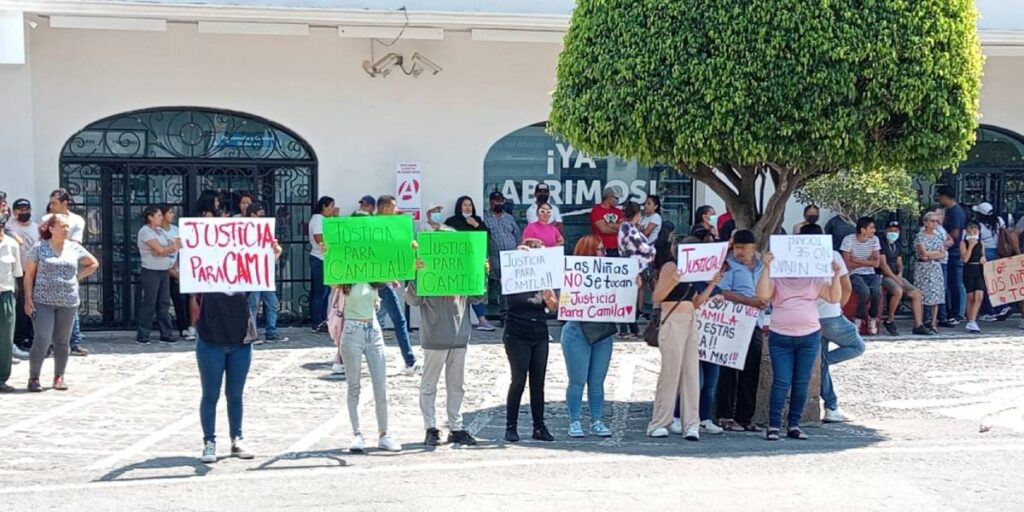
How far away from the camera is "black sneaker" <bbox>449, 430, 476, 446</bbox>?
999 cm

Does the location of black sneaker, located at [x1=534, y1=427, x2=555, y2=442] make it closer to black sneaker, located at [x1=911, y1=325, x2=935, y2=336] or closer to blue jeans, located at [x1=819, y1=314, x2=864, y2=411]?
blue jeans, located at [x1=819, y1=314, x2=864, y2=411]

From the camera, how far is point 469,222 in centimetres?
1644

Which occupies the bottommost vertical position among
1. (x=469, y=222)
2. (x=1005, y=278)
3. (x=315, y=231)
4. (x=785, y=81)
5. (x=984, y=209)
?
(x=1005, y=278)

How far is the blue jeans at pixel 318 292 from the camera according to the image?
16312 mm

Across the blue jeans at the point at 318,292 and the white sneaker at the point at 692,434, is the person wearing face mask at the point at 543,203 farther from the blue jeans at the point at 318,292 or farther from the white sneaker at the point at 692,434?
the white sneaker at the point at 692,434

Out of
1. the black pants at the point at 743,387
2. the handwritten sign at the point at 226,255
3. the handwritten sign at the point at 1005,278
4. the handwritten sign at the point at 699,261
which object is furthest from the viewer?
the handwritten sign at the point at 1005,278

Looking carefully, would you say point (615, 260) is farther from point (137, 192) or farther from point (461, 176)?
point (137, 192)

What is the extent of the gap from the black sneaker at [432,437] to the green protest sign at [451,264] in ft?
3.47

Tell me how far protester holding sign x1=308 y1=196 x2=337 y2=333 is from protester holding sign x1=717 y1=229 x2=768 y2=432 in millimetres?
6506

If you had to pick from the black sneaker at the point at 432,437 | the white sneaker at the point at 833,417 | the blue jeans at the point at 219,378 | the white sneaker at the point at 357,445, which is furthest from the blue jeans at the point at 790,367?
the blue jeans at the point at 219,378

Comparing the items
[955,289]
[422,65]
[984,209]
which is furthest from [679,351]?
[984,209]

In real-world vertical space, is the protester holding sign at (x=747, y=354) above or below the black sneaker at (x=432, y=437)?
above

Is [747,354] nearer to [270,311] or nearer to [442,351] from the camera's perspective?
[442,351]

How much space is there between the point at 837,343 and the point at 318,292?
7.49 meters
